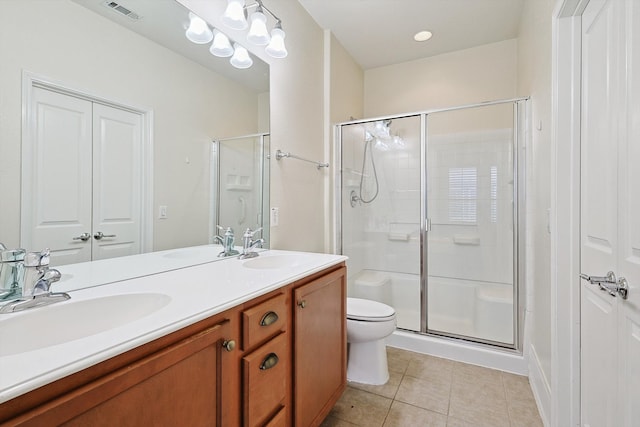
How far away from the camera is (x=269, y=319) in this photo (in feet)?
3.46

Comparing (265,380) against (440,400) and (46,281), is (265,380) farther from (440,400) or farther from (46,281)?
(440,400)

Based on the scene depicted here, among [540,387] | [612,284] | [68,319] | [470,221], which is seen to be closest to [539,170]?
[470,221]

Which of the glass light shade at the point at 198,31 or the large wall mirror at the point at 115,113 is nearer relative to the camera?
the large wall mirror at the point at 115,113

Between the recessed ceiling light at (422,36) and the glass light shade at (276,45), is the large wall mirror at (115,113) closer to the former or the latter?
the glass light shade at (276,45)

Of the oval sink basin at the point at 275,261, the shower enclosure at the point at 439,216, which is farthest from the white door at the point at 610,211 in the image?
the oval sink basin at the point at 275,261

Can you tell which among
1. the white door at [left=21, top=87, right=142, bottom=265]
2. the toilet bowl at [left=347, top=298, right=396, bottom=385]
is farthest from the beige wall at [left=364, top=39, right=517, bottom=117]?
the white door at [left=21, top=87, right=142, bottom=265]

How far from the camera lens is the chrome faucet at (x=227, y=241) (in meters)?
1.60

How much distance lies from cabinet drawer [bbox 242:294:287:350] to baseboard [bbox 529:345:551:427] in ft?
4.72

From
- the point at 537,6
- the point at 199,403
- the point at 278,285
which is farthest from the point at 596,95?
the point at 199,403

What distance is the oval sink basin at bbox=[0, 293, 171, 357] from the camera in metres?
0.73

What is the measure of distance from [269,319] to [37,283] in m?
0.67

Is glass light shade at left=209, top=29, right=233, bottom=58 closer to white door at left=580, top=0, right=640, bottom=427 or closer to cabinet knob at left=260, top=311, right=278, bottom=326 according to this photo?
cabinet knob at left=260, top=311, right=278, bottom=326

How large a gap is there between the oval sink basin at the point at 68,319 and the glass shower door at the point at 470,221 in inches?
86.1

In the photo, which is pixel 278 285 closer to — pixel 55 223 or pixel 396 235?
pixel 55 223
